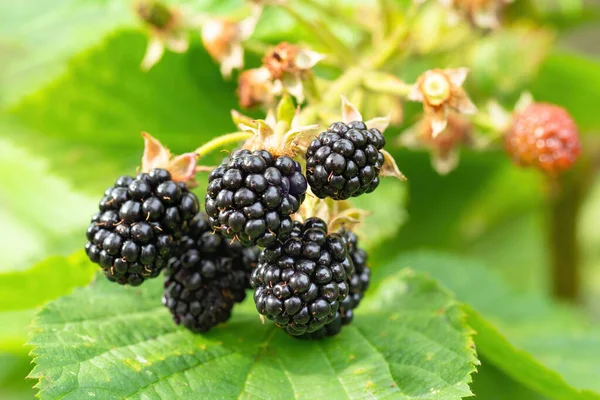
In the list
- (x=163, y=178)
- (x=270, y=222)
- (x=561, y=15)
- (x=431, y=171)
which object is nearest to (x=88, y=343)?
(x=163, y=178)

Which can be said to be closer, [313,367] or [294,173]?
[294,173]

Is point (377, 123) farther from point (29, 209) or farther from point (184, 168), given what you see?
point (29, 209)

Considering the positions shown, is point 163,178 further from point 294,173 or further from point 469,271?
point 469,271

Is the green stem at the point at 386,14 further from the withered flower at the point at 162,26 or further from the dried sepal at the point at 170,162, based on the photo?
the dried sepal at the point at 170,162

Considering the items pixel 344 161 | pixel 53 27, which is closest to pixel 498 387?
pixel 344 161

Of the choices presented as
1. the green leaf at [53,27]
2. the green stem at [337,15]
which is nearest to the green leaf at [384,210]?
the green stem at [337,15]
